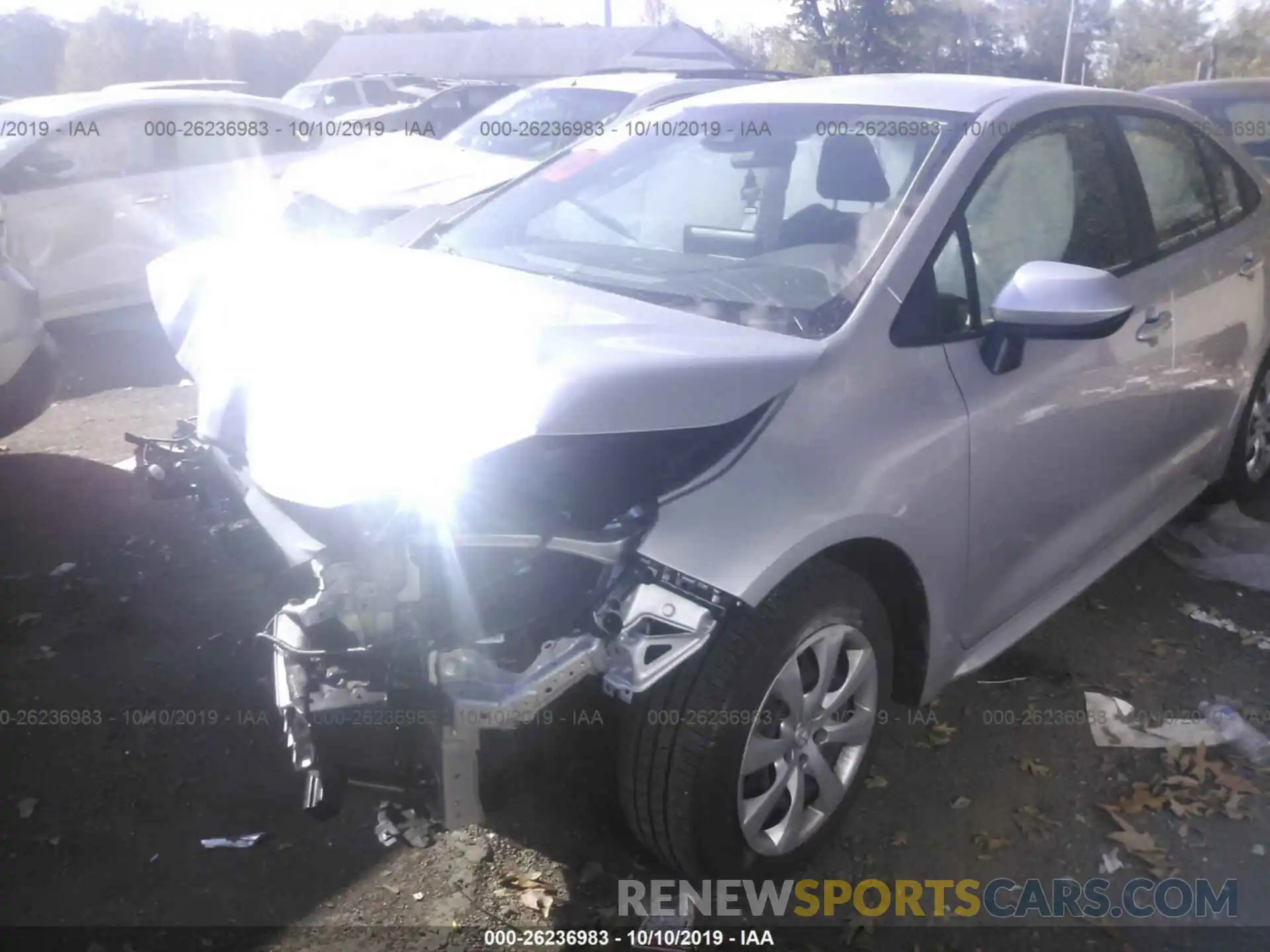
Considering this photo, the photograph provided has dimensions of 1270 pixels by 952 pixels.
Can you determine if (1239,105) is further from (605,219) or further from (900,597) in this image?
(900,597)

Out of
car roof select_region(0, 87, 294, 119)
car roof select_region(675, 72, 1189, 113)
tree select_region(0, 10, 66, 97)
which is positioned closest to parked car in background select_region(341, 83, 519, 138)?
car roof select_region(0, 87, 294, 119)

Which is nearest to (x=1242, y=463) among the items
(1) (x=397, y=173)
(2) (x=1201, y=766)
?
(2) (x=1201, y=766)

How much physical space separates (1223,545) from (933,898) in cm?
255

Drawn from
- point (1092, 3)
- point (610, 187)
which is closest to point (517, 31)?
point (1092, 3)

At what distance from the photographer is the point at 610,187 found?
135 inches

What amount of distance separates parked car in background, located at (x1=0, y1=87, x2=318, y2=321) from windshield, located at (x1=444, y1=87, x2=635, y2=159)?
1758 mm

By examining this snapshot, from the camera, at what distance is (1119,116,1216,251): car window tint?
3580mm

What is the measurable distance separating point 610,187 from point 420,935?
2.23 metres

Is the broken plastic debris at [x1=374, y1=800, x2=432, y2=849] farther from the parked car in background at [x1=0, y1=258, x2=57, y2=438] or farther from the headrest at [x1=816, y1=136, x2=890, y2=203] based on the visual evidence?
the parked car in background at [x1=0, y1=258, x2=57, y2=438]

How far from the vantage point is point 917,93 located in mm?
3186

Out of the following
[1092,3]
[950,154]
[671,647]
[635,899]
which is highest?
[1092,3]

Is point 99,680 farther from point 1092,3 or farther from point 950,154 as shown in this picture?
point 1092,3

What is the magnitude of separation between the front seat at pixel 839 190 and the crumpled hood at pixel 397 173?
14.4 feet

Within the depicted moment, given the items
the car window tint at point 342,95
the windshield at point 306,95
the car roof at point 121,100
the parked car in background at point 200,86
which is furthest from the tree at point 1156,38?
the car roof at point 121,100
